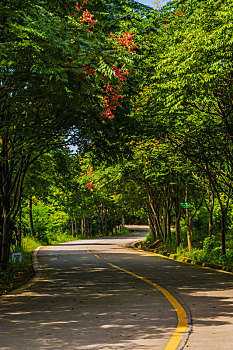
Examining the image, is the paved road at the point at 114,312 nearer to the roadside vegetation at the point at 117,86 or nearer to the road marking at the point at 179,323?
the road marking at the point at 179,323

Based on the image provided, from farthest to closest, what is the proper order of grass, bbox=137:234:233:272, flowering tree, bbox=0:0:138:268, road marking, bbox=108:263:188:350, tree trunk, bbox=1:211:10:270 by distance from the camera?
grass, bbox=137:234:233:272 → tree trunk, bbox=1:211:10:270 → flowering tree, bbox=0:0:138:268 → road marking, bbox=108:263:188:350

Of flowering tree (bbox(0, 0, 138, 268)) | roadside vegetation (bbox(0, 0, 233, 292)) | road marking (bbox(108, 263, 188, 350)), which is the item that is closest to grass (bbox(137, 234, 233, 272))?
roadside vegetation (bbox(0, 0, 233, 292))

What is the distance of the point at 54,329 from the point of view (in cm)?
727

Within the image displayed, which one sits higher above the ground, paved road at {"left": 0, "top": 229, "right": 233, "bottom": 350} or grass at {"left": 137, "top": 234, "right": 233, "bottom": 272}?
grass at {"left": 137, "top": 234, "right": 233, "bottom": 272}

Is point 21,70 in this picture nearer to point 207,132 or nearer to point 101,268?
point 207,132

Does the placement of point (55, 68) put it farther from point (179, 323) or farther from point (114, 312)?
point (179, 323)

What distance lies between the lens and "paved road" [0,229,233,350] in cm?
645

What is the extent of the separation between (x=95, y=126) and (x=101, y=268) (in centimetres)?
676

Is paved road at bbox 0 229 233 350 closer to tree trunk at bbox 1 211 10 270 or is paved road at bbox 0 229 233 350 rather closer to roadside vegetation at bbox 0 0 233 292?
tree trunk at bbox 1 211 10 270

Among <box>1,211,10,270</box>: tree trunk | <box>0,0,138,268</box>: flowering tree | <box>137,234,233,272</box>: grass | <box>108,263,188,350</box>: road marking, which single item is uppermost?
<box>0,0,138,268</box>: flowering tree

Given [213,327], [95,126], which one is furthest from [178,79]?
[213,327]

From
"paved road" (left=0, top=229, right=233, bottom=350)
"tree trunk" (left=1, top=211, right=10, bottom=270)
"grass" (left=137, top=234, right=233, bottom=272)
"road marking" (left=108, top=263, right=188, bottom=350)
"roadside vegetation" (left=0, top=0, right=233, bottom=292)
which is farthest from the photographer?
"grass" (left=137, top=234, right=233, bottom=272)

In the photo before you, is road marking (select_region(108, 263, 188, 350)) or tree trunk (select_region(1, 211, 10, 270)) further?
tree trunk (select_region(1, 211, 10, 270))

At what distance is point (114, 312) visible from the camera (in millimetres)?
8703
